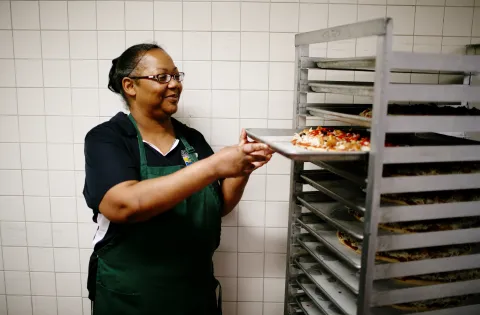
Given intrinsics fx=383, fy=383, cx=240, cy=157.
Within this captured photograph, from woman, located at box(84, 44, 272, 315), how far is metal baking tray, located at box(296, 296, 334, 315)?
47 cm

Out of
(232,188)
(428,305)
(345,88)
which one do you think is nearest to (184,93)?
(232,188)

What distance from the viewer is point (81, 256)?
2586mm

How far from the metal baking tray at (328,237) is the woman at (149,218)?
0.38m

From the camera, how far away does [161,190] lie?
1450mm

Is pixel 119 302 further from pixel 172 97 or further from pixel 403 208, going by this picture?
pixel 403 208

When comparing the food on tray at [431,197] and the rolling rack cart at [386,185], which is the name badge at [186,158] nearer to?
the rolling rack cart at [386,185]

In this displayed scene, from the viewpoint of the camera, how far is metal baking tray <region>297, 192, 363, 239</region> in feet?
4.65

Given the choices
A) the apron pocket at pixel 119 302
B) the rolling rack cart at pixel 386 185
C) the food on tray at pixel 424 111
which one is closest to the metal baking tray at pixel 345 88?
the rolling rack cart at pixel 386 185

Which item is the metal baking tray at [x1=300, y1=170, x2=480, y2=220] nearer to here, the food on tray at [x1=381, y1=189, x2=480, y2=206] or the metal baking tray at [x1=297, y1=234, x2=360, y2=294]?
the food on tray at [x1=381, y1=189, x2=480, y2=206]

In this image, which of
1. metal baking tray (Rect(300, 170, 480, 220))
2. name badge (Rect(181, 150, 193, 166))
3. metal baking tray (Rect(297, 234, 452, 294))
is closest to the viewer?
metal baking tray (Rect(300, 170, 480, 220))

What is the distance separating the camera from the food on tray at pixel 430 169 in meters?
1.42

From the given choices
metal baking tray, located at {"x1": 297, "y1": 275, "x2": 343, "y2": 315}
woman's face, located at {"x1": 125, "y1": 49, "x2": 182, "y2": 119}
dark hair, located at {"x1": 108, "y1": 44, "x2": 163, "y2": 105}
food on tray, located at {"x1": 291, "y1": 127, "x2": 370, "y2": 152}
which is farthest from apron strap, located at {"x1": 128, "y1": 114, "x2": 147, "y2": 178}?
metal baking tray, located at {"x1": 297, "y1": 275, "x2": 343, "y2": 315}

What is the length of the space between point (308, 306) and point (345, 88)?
103cm

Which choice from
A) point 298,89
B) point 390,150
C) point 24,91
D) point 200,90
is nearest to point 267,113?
point 200,90
